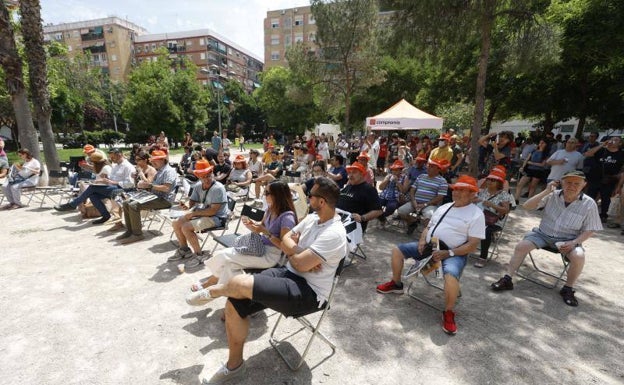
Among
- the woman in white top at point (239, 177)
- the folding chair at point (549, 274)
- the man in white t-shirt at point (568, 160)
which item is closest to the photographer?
the folding chair at point (549, 274)

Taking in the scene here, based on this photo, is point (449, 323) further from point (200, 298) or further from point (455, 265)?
point (200, 298)

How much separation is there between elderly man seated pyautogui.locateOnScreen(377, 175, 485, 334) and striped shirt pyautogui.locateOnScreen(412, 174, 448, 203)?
197cm

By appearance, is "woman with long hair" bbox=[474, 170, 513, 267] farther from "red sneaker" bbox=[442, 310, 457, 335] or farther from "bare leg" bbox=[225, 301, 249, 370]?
"bare leg" bbox=[225, 301, 249, 370]

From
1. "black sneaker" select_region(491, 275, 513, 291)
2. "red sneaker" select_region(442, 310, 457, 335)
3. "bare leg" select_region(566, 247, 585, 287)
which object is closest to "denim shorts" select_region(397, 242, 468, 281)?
"red sneaker" select_region(442, 310, 457, 335)

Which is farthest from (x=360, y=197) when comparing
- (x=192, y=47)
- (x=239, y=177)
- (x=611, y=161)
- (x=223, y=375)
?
(x=192, y=47)

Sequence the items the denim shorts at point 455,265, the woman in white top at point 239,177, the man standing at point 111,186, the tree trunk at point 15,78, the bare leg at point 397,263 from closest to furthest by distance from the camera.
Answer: the denim shorts at point 455,265, the bare leg at point 397,263, the man standing at point 111,186, the woman in white top at point 239,177, the tree trunk at point 15,78

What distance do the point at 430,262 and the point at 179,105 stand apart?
30463mm

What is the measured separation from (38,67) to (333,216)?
1107 centimetres

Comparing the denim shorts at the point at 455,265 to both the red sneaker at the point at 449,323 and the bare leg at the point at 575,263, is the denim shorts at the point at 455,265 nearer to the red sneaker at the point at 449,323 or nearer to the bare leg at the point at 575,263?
the red sneaker at the point at 449,323

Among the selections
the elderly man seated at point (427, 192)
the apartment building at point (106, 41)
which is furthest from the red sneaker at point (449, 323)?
the apartment building at point (106, 41)

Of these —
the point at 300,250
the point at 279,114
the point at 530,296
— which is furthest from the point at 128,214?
the point at 279,114

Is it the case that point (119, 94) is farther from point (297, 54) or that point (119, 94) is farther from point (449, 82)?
point (449, 82)

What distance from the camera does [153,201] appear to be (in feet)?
17.3

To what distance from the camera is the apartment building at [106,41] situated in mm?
59969
